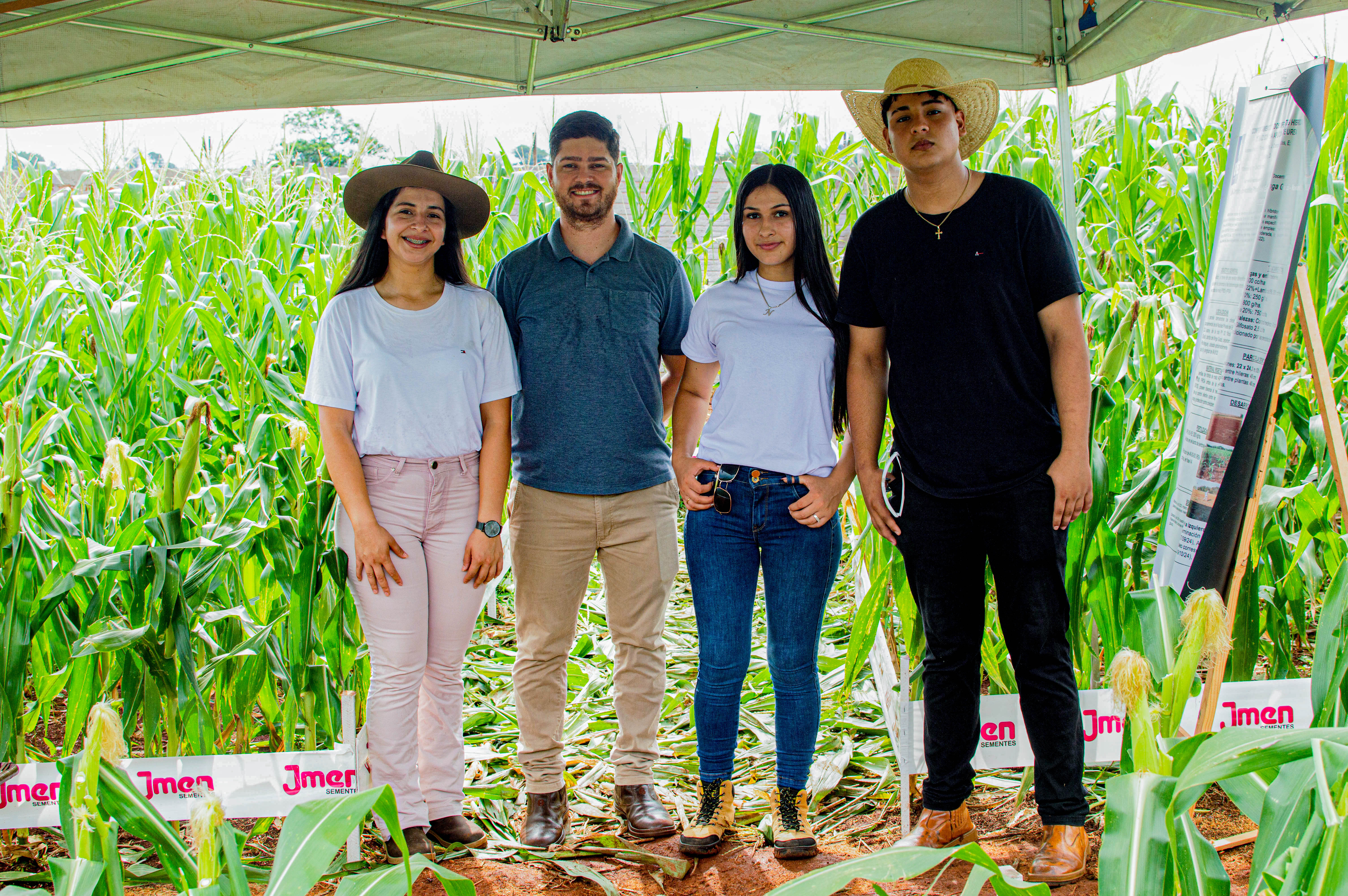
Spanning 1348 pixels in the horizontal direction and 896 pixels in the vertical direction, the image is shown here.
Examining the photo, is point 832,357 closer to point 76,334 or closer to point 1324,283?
point 1324,283

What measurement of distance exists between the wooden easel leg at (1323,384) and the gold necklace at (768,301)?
2.73 ft

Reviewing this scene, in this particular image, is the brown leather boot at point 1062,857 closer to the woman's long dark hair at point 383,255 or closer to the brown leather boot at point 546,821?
the brown leather boot at point 546,821

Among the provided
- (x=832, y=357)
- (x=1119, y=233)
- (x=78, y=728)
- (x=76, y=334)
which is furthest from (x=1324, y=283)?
(x=76, y=334)

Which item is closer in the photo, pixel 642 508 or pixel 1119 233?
pixel 642 508

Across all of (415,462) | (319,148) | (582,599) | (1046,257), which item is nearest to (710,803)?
(582,599)

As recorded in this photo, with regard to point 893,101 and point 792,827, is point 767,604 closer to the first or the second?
point 792,827

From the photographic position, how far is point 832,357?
1850 mm

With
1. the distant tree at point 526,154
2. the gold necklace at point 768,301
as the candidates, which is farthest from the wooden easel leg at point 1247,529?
the distant tree at point 526,154

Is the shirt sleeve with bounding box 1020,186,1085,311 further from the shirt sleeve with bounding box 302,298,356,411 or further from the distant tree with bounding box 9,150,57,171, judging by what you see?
the distant tree with bounding box 9,150,57,171

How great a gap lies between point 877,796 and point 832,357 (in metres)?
1.00

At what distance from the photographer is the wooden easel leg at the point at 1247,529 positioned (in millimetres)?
1565

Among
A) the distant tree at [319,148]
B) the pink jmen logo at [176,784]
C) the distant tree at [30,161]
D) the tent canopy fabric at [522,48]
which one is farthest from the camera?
the distant tree at [30,161]

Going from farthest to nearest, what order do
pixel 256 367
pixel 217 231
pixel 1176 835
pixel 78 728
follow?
pixel 217 231
pixel 256 367
pixel 78 728
pixel 1176 835

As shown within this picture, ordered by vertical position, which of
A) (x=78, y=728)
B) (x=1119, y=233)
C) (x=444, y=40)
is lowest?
(x=78, y=728)
